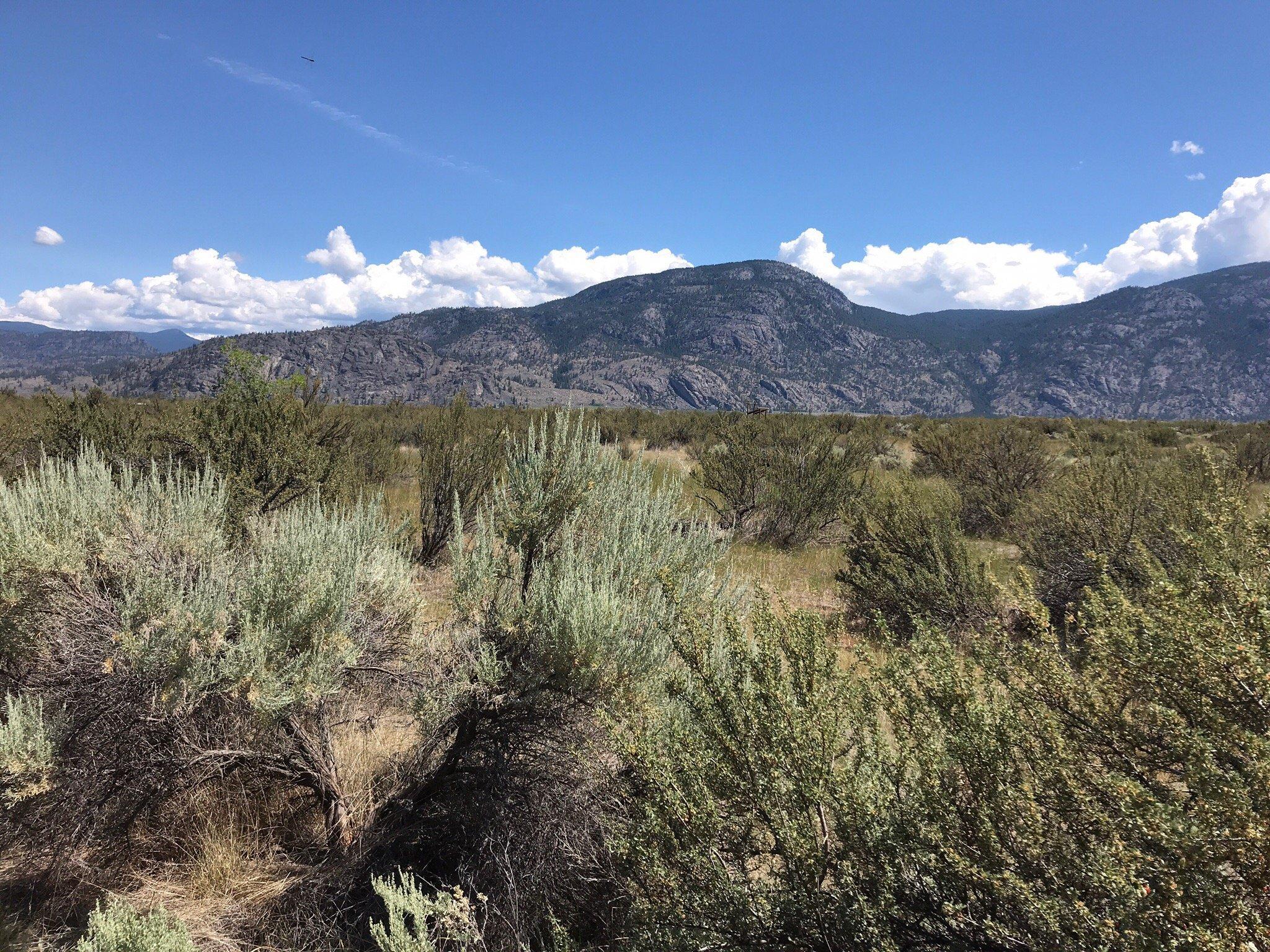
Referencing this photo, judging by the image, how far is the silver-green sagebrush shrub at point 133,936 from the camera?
2064mm

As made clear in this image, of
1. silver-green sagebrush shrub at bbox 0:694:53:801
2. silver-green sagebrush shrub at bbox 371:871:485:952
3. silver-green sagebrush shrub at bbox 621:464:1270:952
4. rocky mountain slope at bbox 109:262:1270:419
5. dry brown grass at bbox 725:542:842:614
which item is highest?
rocky mountain slope at bbox 109:262:1270:419

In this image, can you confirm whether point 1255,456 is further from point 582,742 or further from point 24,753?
point 24,753

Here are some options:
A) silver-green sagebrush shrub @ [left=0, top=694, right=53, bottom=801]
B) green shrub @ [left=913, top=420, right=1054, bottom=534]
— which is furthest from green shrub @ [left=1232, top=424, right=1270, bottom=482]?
silver-green sagebrush shrub @ [left=0, top=694, right=53, bottom=801]

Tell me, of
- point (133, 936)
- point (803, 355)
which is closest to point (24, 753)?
point (133, 936)

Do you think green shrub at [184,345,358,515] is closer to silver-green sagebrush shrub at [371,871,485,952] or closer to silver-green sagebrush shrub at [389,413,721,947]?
silver-green sagebrush shrub at [389,413,721,947]

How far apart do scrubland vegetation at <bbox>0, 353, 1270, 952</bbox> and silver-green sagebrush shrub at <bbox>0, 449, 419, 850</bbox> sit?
0.02 meters

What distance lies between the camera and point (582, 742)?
2.99 metres

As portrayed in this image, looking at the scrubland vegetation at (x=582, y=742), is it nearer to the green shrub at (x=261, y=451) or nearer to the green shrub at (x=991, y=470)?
the green shrub at (x=261, y=451)

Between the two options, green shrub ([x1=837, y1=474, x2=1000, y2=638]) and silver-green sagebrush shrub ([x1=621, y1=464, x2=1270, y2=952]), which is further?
green shrub ([x1=837, y1=474, x2=1000, y2=638])

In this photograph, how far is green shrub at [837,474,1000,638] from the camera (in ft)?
20.5

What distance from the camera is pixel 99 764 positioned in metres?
2.90

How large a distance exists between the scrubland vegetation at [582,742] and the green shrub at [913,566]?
0.80m

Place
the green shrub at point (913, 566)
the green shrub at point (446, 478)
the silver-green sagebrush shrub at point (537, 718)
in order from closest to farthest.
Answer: the silver-green sagebrush shrub at point (537, 718) < the green shrub at point (913, 566) < the green shrub at point (446, 478)

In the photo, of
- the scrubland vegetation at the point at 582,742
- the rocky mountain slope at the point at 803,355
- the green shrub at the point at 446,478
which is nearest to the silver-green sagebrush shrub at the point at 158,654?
the scrubland vegetation at the point at 582,742
